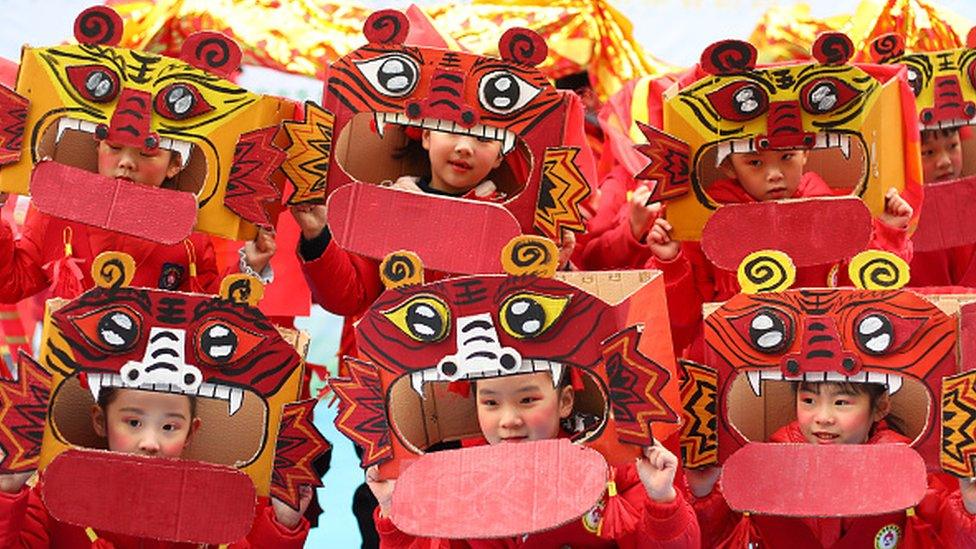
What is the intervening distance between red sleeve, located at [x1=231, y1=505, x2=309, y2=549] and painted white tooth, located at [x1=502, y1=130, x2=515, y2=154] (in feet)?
2.10

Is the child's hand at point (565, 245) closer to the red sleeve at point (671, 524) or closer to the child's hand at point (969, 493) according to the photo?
the red sleeve at point (671, 524)

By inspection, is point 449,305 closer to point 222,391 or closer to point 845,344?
point 222,391

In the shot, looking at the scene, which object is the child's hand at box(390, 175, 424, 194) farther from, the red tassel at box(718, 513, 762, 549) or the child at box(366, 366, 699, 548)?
the red tassel at box(718, 513, 762, 549)

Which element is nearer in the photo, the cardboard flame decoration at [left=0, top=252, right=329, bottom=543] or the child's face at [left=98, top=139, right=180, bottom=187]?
the cardboard flame decoration at [left=0, top=252, right=329, bottom=543]

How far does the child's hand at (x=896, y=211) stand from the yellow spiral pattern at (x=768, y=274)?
400 millimetres

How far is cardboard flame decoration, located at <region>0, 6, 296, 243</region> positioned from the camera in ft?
7.27

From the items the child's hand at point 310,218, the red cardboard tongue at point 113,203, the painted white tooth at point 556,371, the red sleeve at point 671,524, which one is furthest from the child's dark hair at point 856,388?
the red cardboard tongue at point 113,203

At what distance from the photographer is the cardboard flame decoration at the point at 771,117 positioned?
230 centimetres

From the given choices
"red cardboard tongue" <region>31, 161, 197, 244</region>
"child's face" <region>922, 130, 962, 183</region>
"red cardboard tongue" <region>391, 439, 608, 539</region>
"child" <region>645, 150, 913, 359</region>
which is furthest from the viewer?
"child's face" <region>922, 130, 962, 183</region>

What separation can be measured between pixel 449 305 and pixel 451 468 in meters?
0.21

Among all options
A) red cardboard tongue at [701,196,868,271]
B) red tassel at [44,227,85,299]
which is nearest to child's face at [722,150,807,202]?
red cardboard tongue at [701,196,868,271]

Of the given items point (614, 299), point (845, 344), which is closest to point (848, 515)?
point (845, 344)

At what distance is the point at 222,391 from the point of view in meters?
2.09

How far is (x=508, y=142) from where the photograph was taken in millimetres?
2334
